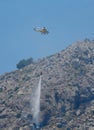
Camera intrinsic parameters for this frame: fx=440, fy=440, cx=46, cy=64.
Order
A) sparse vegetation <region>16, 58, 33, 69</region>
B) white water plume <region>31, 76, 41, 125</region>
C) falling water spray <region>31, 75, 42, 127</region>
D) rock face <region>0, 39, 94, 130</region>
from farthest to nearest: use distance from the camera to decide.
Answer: sparse vegetation <region>16, 58, 33, 69</region> → white water plume <region>31, 76, 41, 125</region> → falling water spray <region>31, 75, 42, 127</region> → rock face <region>0, 39, 94, 130</region>

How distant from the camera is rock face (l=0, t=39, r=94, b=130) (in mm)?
83562

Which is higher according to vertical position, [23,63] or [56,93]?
[23,63]

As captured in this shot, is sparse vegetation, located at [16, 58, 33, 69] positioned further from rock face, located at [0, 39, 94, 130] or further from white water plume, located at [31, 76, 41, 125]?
white water plume, located at [31, 76, 41, 125]

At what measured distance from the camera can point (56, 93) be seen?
92125 mm

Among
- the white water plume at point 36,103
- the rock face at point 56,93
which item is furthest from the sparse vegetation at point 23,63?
the white water plume at point 36,103

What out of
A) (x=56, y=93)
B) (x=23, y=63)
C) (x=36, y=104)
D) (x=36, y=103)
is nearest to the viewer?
(x=36, y=104)

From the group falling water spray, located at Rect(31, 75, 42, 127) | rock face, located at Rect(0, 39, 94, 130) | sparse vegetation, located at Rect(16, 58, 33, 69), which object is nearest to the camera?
rock face, located at Rect(0, 39, 94, 130)

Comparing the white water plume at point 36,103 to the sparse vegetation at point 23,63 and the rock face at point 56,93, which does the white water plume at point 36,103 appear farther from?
the sparse vegetation at point 23,63

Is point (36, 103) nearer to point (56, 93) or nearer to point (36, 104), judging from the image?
point (36, 104)

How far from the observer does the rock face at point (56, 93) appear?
83562 millimetres

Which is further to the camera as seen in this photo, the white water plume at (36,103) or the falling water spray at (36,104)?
the white water plume at (36,103)

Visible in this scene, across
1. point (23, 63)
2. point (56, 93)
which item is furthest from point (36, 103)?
point (23, 63)

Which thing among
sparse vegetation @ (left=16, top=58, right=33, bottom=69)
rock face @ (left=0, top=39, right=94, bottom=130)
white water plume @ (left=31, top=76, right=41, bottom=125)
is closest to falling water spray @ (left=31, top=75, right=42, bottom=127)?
white water plume @ (left=31, top=76, right=41, bottom=125)

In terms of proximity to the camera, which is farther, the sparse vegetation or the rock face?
the sparse vegetation
